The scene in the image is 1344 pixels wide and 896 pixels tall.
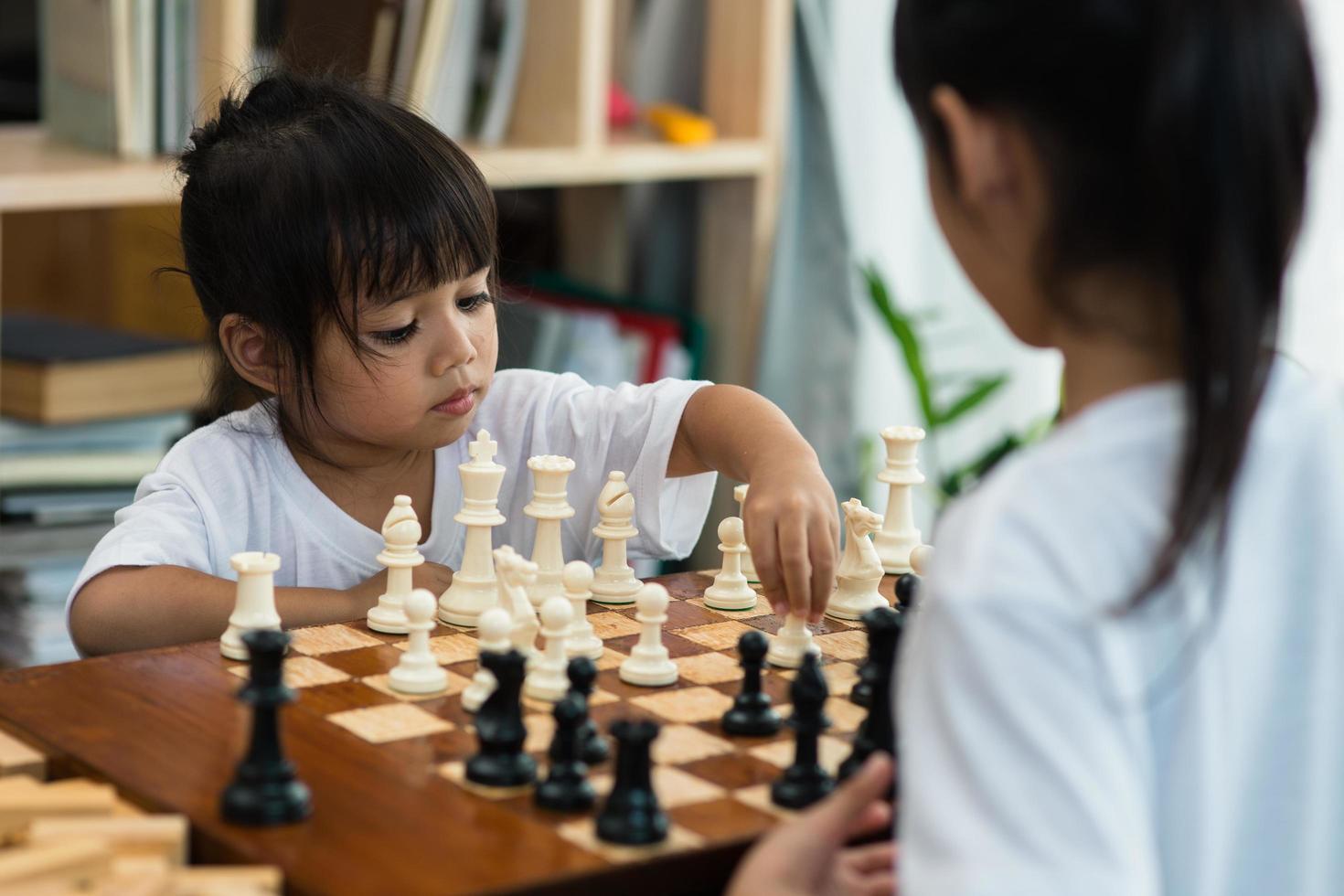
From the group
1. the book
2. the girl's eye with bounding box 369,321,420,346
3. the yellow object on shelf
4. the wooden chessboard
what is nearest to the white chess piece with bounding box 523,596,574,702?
the wooden chessboard

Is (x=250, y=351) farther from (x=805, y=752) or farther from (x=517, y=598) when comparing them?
(x=805, y=752)

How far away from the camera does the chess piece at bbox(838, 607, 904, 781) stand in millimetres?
1075

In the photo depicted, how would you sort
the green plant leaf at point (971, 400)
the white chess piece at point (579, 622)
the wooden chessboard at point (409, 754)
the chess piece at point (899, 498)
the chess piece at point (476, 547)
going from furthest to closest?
the green plant leaf at point (971, 400) → the chess piece at point (899, 498) → the chess piece at point (476, 547) → the white chess piece at point (579, 622) → the wooden chessboard at point (409, 754)

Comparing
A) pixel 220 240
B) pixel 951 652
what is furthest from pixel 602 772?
pixel 220 240

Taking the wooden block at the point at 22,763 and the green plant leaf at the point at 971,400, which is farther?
the green plant leaf at the point at 971,400

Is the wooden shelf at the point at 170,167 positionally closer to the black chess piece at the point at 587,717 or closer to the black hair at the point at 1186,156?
the black chess piece at the point at 587,717

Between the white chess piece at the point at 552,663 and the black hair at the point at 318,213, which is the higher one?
the black hair at the point at 318,213

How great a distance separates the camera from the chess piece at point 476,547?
1.40 meters

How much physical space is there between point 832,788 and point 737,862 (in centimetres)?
9

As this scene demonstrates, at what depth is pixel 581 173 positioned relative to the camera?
2814 millimetres

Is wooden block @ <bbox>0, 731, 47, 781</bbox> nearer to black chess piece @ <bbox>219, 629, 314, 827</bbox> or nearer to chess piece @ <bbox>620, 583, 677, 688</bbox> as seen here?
black chess piece @ <bbox>219, 629, 314, 827</bbox>

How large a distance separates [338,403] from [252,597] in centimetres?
39

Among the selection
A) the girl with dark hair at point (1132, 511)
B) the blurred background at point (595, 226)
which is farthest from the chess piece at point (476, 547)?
the blurred background at point (595, 226)

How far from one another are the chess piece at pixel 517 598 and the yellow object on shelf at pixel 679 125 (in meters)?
1.78
